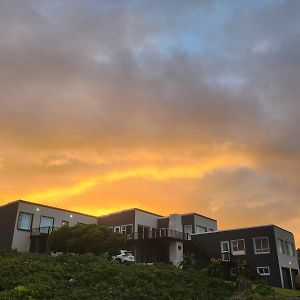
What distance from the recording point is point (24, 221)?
5469 cm

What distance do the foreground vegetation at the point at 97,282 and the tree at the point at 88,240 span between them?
31.1ft

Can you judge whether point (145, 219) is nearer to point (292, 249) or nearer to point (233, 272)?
point (233, 272)

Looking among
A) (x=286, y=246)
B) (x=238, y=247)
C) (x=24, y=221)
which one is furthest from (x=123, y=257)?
(x=286, y=246)

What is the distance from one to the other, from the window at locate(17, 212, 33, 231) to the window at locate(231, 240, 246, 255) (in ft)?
89.9

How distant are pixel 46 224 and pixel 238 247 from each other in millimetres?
26505

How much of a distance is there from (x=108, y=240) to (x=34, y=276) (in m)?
19.0

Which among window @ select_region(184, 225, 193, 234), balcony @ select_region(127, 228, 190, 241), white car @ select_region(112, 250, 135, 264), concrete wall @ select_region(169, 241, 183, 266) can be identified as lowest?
white car @ select_region(112, 250, 135, 264)

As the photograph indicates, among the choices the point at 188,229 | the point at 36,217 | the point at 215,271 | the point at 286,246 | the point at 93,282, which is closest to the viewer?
the point at 93,282

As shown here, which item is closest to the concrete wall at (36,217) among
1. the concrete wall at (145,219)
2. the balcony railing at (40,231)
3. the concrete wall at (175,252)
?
the balcony railing at (40,231)

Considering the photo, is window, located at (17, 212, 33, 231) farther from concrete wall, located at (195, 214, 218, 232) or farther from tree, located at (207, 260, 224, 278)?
tree, located at (207, 260, 224, 278)

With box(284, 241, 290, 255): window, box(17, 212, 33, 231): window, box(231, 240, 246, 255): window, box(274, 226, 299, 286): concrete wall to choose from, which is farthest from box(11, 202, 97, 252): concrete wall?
box(284, 241, 290, 255): window

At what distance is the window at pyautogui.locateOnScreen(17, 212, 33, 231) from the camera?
54112 mm

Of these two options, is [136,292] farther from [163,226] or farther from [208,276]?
[163,226]

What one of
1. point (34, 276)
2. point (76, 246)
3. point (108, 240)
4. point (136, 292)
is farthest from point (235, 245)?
point (34, 276)
